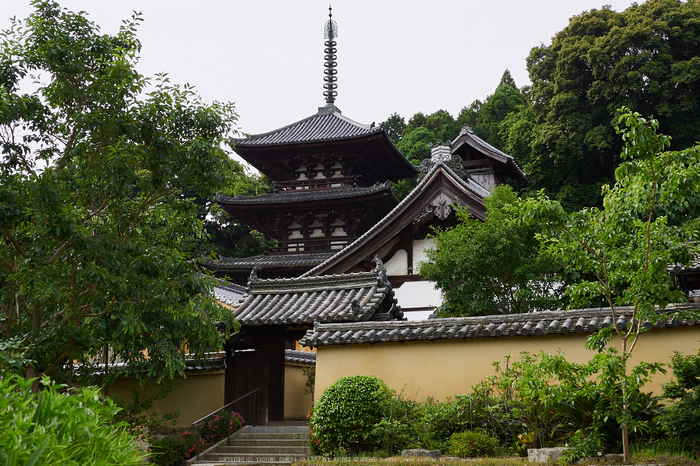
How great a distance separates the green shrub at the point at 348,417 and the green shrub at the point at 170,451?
120 inches

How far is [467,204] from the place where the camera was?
58.1ft

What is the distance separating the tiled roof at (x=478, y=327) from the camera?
1059 centimetres

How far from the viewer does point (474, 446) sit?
9.54 meters

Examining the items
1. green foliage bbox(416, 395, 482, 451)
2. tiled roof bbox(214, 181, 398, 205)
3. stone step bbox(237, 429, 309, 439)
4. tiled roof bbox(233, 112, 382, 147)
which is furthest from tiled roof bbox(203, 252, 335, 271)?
green foliage bbox(416, 395, 482, 451)

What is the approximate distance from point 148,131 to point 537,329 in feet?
22.9

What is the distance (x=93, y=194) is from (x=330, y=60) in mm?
24387

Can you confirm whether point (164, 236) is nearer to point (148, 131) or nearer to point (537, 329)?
point (148, 131)

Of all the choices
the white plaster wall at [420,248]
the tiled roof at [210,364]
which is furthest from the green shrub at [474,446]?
the white plaster wall at [420,248]

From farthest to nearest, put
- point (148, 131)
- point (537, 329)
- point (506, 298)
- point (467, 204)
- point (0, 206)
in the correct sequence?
point (467, 204) → point (506, 298) → point (537, 329) → point (148, 131) → point (0, 206)

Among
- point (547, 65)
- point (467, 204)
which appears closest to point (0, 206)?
point (467, 204)

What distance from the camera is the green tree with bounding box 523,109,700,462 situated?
755 centimetres

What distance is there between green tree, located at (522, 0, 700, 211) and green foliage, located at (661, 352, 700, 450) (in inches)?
824

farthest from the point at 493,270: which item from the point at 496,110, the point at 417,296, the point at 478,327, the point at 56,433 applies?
the point at 496,110

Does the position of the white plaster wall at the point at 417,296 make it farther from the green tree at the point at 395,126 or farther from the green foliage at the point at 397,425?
the green tree at the point at 395,126
